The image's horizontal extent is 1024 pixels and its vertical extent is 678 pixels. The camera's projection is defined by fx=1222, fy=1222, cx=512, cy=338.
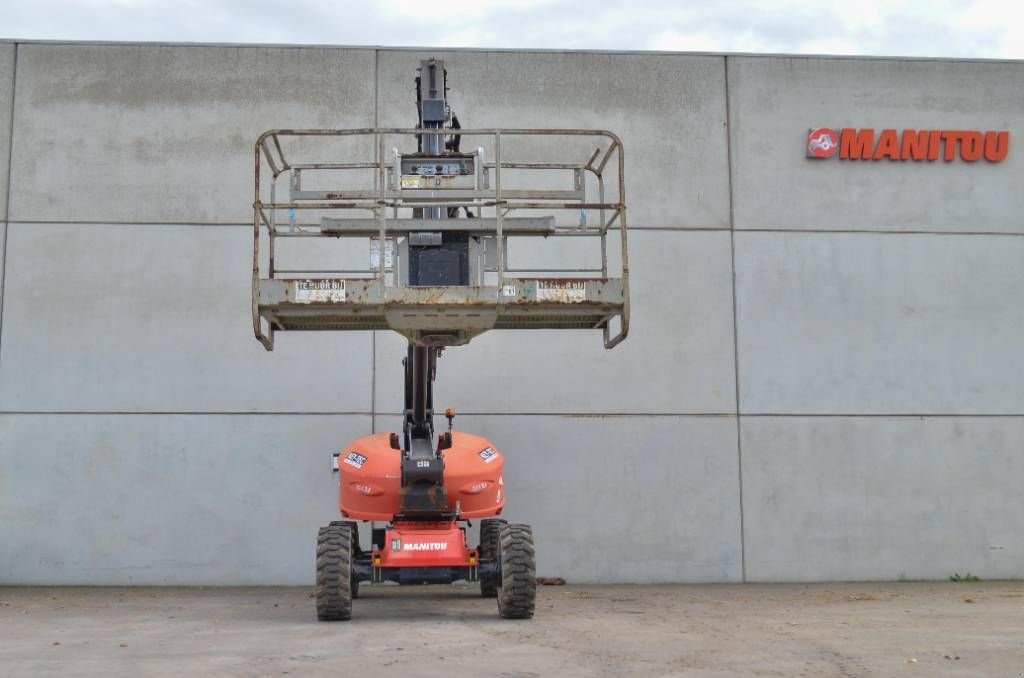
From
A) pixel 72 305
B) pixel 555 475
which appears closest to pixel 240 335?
pixel 72 305

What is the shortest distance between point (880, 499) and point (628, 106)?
639cm

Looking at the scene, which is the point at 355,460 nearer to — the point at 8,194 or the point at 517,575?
the point at 517,575

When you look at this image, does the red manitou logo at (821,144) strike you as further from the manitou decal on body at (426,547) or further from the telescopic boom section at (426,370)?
the manitou decal on body at (426,547)

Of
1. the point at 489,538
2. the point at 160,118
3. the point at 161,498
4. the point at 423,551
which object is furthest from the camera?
the point at 160,118

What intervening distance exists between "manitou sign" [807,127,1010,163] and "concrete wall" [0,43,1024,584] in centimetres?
20

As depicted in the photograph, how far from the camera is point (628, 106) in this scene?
55.8 ft

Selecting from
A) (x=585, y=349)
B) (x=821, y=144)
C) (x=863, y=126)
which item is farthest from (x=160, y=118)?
(x=863, y=126)

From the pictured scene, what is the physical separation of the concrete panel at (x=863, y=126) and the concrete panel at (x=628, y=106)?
415 millimetres

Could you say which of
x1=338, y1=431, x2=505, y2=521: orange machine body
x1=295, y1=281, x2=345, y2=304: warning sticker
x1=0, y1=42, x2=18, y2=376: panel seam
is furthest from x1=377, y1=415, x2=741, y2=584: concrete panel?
x1=295, y1=281, x2=345, y2=304: warning sticker

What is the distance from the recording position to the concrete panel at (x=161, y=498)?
15.8 m

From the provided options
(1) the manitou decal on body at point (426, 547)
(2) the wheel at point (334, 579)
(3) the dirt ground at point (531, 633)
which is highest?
(1) the manitou decal on body at point (426, 547)

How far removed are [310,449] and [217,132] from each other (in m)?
4.51

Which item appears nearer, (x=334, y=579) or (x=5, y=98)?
(x=334, y=579)

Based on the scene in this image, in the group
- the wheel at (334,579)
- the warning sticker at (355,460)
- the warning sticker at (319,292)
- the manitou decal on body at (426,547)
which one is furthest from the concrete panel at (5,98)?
the manitou decal on body at (426,547)
